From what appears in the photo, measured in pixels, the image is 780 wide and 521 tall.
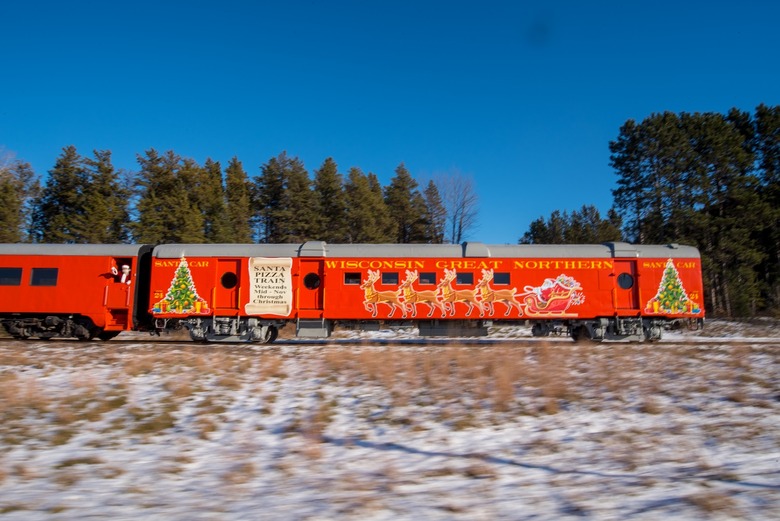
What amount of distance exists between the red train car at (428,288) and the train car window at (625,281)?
33mm

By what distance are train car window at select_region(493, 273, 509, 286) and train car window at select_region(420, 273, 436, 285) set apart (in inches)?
78.6

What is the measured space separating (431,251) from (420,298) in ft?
5.26

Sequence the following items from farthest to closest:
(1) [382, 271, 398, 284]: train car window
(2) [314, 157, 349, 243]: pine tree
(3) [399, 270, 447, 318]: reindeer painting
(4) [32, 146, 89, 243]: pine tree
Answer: (2) [314, 157, 349, 243]: pine tree
(4) [32, 146, 89, 243]: pine tree
(1) [382, 271, 398, 284]: train car window
(3) [399, 270, 447, 318]: reindeer painting

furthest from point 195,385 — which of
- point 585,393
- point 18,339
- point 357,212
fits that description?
point 357,212

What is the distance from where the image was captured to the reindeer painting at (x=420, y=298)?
1523 cm

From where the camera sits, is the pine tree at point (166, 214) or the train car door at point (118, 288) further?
the pine tree at point (166, 214)

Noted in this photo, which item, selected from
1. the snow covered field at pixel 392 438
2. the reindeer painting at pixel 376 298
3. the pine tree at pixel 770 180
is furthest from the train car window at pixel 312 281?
the pine tree at pixel 770 180

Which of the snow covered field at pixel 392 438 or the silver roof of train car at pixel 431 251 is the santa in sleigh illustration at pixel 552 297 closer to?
the silver roof of train car at pixel 431 251

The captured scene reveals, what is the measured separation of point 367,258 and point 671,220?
1040 inches

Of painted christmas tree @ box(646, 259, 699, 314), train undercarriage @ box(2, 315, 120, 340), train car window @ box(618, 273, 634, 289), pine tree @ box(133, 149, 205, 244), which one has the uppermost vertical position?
pine tree @ box(133, 149, 205, 244)

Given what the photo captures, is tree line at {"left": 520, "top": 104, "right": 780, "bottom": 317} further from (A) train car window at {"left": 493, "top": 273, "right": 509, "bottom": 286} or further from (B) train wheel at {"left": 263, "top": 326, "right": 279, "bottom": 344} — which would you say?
(B) train wheel at {"left": 263, "top": 326, "right": 279, "bottom": 344}

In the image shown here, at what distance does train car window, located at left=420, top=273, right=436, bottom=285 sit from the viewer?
15.3 m

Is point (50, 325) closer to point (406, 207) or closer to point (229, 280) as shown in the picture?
point (229, 280)

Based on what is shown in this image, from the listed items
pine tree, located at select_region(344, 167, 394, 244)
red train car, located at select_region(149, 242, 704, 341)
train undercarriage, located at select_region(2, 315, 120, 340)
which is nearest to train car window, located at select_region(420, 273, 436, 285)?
red train car, located at select_region(149, 242, 704, 341)
